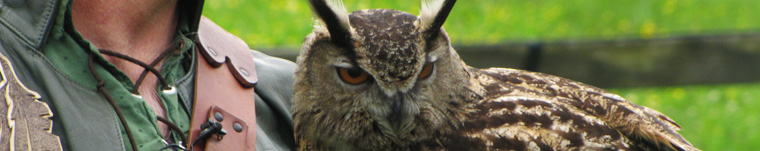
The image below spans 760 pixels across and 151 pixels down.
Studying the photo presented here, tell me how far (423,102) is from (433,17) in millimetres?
262

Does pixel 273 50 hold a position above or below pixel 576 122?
below

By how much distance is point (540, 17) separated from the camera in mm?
8875

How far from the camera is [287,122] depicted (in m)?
2.56

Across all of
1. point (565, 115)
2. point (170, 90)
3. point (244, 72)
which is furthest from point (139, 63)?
point (565, 115)

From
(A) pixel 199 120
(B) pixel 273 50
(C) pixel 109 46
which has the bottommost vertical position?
(B) pixel 273 50

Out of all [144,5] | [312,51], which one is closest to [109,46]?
[144,5]

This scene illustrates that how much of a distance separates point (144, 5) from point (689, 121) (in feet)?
16.6

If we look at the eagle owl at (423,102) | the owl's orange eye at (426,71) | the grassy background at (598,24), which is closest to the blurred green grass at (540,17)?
the grassy background at (598,24)

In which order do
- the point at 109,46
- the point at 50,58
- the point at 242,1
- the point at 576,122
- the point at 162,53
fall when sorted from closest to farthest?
1. the point at 50,58
2. the point at 109,46
3. the point at 162,53
4. the point at 576,122
5. the point at 242,1

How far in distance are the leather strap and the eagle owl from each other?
0.68ft

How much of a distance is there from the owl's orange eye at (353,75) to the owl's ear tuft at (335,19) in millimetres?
78

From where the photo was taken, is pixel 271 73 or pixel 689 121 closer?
pixel 271 73

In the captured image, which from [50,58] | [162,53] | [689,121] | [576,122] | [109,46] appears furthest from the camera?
[689,121]

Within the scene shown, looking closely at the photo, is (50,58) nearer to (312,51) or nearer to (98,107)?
(98,107)
